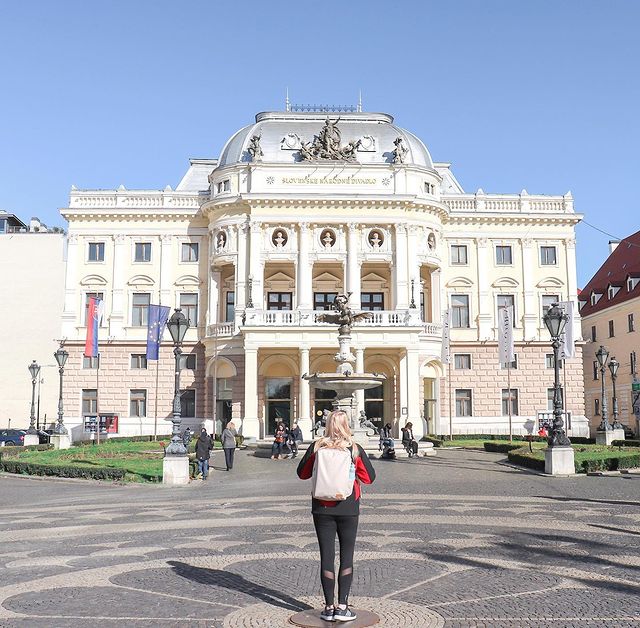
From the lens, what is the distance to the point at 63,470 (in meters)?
28.0

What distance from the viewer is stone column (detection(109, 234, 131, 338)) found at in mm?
58906

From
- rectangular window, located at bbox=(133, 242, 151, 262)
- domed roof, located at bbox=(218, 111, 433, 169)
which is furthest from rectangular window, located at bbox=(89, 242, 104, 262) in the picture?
domed roof, located at bbox=(218, 111, 433, 169)

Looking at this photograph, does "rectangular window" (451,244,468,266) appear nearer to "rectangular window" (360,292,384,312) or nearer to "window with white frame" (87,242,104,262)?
"rectangular window" (360,292,384,312)

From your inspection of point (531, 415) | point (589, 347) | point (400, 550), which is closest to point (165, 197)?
point (531, 415)

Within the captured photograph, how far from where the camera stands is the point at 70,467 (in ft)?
91.3

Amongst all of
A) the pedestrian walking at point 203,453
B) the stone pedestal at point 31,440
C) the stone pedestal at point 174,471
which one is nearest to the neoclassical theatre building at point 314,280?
the stone pedestal at point 31,440

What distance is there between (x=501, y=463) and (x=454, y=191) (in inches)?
1435

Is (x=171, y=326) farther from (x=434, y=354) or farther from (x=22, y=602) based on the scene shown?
(x=434, y=354)

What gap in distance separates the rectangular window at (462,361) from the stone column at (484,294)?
1.72m

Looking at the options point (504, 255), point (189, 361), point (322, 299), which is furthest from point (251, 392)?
point (504, 255)

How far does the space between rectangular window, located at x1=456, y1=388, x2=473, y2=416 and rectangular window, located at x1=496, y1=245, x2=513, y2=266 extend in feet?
34.0

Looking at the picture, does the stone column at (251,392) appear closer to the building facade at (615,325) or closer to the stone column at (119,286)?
the stone column at (119,286)

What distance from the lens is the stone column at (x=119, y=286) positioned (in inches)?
2319

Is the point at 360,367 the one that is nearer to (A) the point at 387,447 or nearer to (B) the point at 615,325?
(A) the point at 387,447
